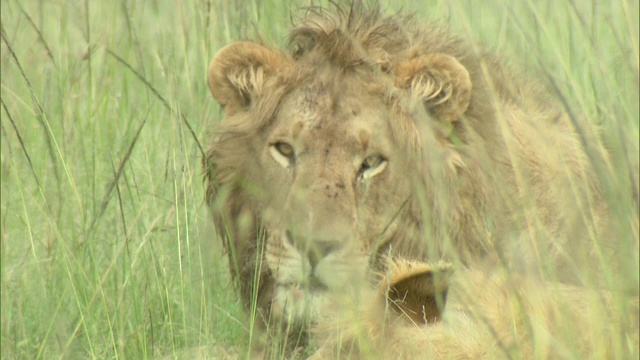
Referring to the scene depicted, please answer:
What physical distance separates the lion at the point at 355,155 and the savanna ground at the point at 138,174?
16 centimetres

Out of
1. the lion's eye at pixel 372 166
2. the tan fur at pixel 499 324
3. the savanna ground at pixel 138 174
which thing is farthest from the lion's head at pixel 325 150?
the tan fur at pixel 499 324

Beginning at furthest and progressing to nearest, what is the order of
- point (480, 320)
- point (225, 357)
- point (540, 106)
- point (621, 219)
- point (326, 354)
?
point (540, 106) < point (225, 357) < point (326, 354) < point (480, 320) < point (621, 219)

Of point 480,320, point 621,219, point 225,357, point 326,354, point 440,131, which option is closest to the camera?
point 621,219

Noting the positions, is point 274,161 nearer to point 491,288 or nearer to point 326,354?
point 326,354

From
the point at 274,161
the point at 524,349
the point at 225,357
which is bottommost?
the point at 225,357

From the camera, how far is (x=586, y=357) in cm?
226

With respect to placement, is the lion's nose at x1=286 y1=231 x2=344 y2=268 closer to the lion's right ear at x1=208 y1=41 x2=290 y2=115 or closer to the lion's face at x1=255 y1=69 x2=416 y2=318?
the lion's face at x1=255 y1=69 x2=416 y2=318

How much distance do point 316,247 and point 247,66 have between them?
844 mm

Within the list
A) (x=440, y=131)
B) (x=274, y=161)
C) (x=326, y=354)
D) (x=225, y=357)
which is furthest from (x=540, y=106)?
(x=326, y=354)

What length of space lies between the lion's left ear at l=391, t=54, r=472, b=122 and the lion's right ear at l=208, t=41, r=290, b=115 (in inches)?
16.8

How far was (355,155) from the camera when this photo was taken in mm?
3697

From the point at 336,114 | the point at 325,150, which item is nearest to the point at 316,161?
the point at 325,150

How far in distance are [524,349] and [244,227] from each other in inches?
70.7

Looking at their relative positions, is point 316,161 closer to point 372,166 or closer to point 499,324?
point 372,166
